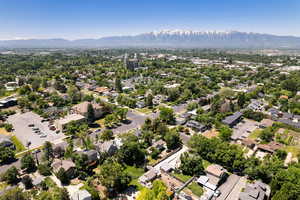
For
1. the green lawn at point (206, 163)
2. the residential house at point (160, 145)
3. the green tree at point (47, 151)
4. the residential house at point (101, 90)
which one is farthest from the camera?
the residential house at point (101, 90)

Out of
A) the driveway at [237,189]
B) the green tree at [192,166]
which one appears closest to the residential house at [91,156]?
the green tree at [192,166]

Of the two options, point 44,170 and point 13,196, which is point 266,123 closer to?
point 44,170

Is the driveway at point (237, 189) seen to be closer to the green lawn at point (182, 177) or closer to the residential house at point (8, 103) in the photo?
the green lawn at point (182, 177)

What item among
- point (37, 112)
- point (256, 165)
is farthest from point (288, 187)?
point (37, 112)

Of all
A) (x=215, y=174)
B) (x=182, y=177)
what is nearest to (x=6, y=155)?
(x=182, y=177)

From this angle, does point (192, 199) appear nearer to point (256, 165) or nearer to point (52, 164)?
point (256, 165)

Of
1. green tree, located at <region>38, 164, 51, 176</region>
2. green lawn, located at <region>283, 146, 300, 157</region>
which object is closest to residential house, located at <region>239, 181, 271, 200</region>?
green lawn, located at <region>283, 146, 300, 157</region>
